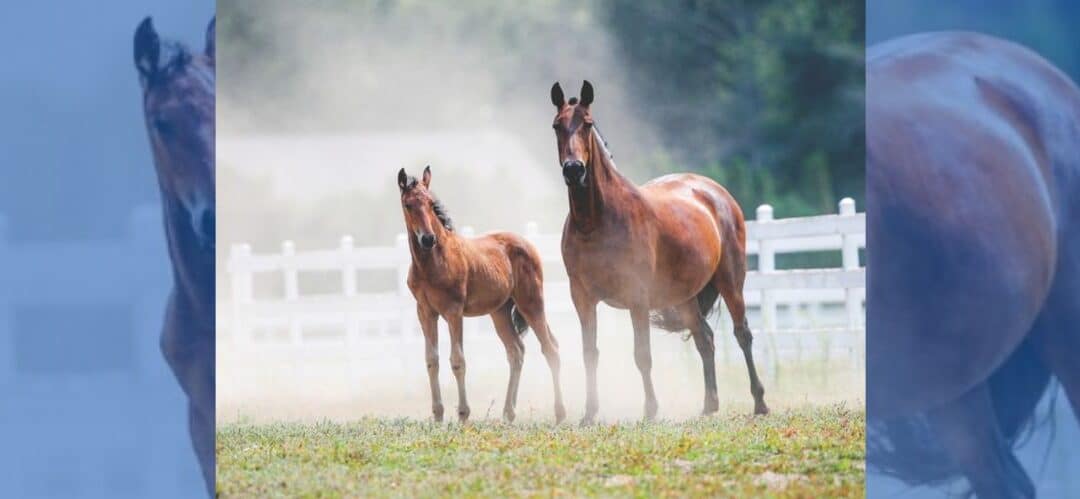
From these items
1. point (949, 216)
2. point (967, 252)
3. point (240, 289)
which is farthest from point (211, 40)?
point (967, 252)

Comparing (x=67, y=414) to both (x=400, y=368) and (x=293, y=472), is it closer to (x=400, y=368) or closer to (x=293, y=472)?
(x=293, y=472)

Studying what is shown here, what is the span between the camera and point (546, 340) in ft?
23.5

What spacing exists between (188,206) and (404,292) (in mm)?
1144

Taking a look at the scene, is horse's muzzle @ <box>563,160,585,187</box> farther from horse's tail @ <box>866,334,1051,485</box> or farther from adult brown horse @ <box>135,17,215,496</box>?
horse's tail @ <box>866,334,1051,485</box>

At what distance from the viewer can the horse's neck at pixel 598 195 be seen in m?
7.05

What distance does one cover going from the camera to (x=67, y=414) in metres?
6.75

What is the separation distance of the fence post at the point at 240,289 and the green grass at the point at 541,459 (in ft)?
1.49

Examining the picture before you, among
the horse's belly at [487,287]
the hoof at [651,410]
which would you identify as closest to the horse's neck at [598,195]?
the horse's belly at [487,287]

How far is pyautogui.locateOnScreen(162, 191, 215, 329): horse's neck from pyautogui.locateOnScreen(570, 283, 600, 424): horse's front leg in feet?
5.85

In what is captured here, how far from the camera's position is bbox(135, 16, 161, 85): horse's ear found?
673cm

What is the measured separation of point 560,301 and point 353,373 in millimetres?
1103

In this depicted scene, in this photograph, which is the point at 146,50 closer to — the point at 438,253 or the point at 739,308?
the point at 438,253

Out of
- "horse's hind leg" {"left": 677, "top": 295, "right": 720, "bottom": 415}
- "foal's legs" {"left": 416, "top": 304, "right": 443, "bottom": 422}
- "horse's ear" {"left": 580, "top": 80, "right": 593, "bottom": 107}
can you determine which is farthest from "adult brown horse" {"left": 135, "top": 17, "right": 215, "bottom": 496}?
"horse's hind leg" {"left": 677, "top": 295, "right": 720, "bottom": 415}

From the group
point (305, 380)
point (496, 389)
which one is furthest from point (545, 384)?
point (305, 380)
